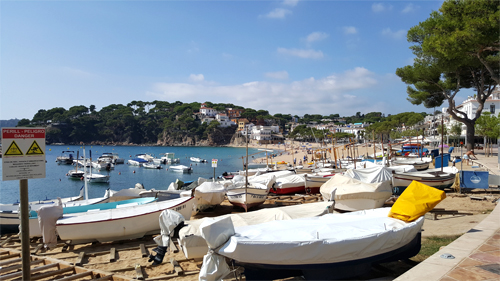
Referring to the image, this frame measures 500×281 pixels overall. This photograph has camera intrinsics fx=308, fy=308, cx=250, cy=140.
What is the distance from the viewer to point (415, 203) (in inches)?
298

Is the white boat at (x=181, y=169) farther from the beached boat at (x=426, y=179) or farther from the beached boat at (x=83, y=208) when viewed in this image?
the beached boat at (x=426, y=179)

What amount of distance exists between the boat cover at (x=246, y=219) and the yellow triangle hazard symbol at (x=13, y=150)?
454 centimetres

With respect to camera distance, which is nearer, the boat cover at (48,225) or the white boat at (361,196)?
the boat cover at (48,225)

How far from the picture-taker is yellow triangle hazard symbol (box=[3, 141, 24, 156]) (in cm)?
442

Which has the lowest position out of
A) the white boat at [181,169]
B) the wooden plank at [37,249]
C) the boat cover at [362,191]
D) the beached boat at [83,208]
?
the white boat at [181,169]

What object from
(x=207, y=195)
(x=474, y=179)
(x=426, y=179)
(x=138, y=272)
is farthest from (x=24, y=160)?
(x=474, y=179)

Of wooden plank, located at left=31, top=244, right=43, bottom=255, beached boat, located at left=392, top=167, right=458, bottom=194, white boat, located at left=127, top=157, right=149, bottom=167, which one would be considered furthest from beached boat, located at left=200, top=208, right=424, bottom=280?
white boat, located at left=127, top=157, right=149, bottom=167

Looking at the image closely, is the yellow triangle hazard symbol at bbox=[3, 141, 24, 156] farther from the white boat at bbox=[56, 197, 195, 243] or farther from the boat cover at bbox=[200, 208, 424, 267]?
the white boat at bbox=[56, 197, 195, 243]

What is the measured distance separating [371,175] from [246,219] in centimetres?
1063

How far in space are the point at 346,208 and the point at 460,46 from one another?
553 inches

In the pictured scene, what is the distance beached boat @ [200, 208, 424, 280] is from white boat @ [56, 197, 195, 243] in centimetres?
576

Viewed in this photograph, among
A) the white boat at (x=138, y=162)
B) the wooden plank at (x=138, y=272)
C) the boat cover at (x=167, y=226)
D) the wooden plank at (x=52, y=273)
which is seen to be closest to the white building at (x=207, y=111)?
the white boat at (x=138, y=162)

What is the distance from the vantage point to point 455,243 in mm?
6531

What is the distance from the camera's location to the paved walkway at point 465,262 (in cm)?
479
